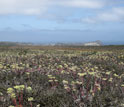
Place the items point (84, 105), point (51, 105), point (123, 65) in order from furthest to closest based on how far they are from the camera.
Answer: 1. point (123, 65)
2. point (51, 105)
3. point (84, 105)

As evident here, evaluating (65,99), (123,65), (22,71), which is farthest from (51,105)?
(123,65)

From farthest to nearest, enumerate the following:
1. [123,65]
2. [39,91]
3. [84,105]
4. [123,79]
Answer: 1. [123,65]
2. [123,79]
3. [39,91]
4. [84,105]

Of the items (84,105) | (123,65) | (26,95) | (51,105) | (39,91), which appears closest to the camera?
(84,105)

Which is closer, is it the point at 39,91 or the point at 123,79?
the point at 39,91

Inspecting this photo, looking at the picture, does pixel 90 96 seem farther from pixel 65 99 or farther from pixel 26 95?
pixel 26 95

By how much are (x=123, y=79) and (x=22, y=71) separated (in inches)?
155

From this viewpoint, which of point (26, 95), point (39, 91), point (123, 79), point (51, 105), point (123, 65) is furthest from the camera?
point (123, 65)

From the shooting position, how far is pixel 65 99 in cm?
399

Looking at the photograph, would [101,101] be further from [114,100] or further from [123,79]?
[123,79]

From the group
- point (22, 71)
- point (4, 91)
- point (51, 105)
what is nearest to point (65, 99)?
point (51, 105)

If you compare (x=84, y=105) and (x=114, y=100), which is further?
(x=114, y=100)

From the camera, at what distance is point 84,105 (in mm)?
3572

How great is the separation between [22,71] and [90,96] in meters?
3.40

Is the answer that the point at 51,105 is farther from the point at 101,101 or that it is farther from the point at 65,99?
the point at 101,101
